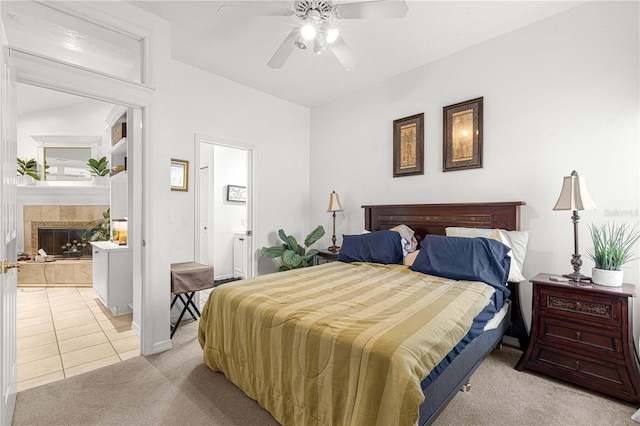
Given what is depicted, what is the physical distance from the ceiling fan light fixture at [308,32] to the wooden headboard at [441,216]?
6.86ft

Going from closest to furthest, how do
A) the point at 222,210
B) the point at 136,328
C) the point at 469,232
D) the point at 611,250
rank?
the point at 611,250 < the point at 469,232 < the point at 136,328 < the point at 222,210

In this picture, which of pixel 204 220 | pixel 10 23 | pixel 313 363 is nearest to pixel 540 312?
pixel 313 363

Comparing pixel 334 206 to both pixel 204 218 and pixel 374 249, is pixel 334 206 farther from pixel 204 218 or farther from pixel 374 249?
pixel 204 218

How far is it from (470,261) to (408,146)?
1.75 m

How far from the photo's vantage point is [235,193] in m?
5.73

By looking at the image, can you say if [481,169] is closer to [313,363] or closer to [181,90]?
[313,363]

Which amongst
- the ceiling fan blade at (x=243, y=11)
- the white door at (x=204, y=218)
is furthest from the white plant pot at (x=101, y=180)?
the ceiling fan blade at (x=243, y=11)

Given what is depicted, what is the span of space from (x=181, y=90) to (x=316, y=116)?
204cm

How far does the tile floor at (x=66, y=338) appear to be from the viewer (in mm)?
2445

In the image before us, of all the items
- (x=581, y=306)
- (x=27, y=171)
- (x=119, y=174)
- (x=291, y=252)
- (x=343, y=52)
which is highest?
(x=343, y=52)

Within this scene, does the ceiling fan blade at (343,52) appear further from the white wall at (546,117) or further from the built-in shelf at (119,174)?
the built-in shelf at (119,174)

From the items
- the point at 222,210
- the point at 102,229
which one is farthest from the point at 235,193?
the point at 102,229

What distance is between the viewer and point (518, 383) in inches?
86.4

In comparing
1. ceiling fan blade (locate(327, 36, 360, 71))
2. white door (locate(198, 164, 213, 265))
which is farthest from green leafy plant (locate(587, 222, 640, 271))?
white door (locate(198, 164, 213, 265))
